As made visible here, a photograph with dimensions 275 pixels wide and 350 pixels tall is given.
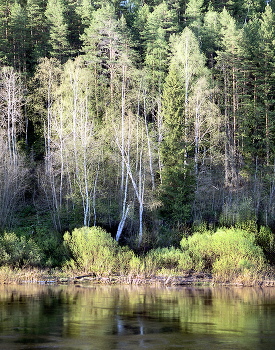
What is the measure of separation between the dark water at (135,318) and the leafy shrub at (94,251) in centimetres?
241

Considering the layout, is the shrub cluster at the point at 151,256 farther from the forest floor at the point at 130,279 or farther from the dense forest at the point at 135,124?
the dense forest at the point at 135,124

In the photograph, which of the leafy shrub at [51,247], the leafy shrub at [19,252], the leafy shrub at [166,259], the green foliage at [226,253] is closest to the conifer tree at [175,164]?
the green foliage at [226,253]

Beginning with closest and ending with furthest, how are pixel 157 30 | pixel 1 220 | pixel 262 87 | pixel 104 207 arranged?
pixel 1 220, pixel 104 207, pixel 262 87, pixel 157 30

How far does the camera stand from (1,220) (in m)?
28.9

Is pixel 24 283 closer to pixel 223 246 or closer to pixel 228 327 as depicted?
pixel 223 246

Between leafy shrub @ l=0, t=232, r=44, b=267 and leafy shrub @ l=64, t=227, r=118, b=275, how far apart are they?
192cm

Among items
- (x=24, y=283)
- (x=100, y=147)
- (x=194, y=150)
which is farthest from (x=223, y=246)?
(x=194, y=150)

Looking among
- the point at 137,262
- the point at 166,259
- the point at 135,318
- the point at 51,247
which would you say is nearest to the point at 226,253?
the point at 166,259

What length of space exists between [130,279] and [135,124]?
47.6 ft

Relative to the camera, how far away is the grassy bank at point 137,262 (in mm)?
22269

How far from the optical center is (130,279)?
22.1 metres

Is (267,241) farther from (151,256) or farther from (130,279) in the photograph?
(130,279)

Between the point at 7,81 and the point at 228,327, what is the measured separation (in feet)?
98.4

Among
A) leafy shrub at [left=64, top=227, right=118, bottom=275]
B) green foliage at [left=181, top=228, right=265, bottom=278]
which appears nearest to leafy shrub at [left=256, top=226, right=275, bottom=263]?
green foliage at [left=181, top=228, right=265, bottom=278]
